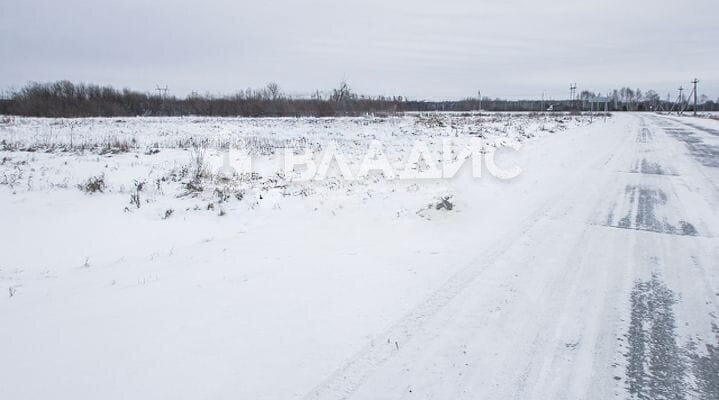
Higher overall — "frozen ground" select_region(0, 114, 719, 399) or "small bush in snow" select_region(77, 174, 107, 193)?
"small bush in snow" select_region(77, 174, 107, 193)

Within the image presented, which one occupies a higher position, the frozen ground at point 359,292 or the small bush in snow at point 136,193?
the small bush in snow at point 136,193

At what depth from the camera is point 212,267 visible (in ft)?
15.8

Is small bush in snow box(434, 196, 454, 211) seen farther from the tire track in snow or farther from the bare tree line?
the bare tree line

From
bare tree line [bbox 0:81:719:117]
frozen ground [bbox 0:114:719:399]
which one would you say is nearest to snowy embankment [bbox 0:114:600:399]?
frozen ground [bbox 0:114:719:399]

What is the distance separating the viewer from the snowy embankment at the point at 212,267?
287 cm

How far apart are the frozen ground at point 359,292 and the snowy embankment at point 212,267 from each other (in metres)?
0.02

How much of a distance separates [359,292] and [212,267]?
75.3 inches

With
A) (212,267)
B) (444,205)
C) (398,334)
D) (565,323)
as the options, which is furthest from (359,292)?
A: (444,205)

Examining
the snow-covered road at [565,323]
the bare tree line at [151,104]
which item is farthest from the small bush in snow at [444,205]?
the bare tree line at [151,104]

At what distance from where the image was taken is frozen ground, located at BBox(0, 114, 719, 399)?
2.70 m

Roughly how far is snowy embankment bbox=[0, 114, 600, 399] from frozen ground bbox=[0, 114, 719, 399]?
0.08 ft

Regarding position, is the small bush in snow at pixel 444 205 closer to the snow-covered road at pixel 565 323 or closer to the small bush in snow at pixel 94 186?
the snow-covered road at pixel 565 323

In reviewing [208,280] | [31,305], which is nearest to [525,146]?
[208,280]

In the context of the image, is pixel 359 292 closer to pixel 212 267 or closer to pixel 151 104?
pixel 212 267
